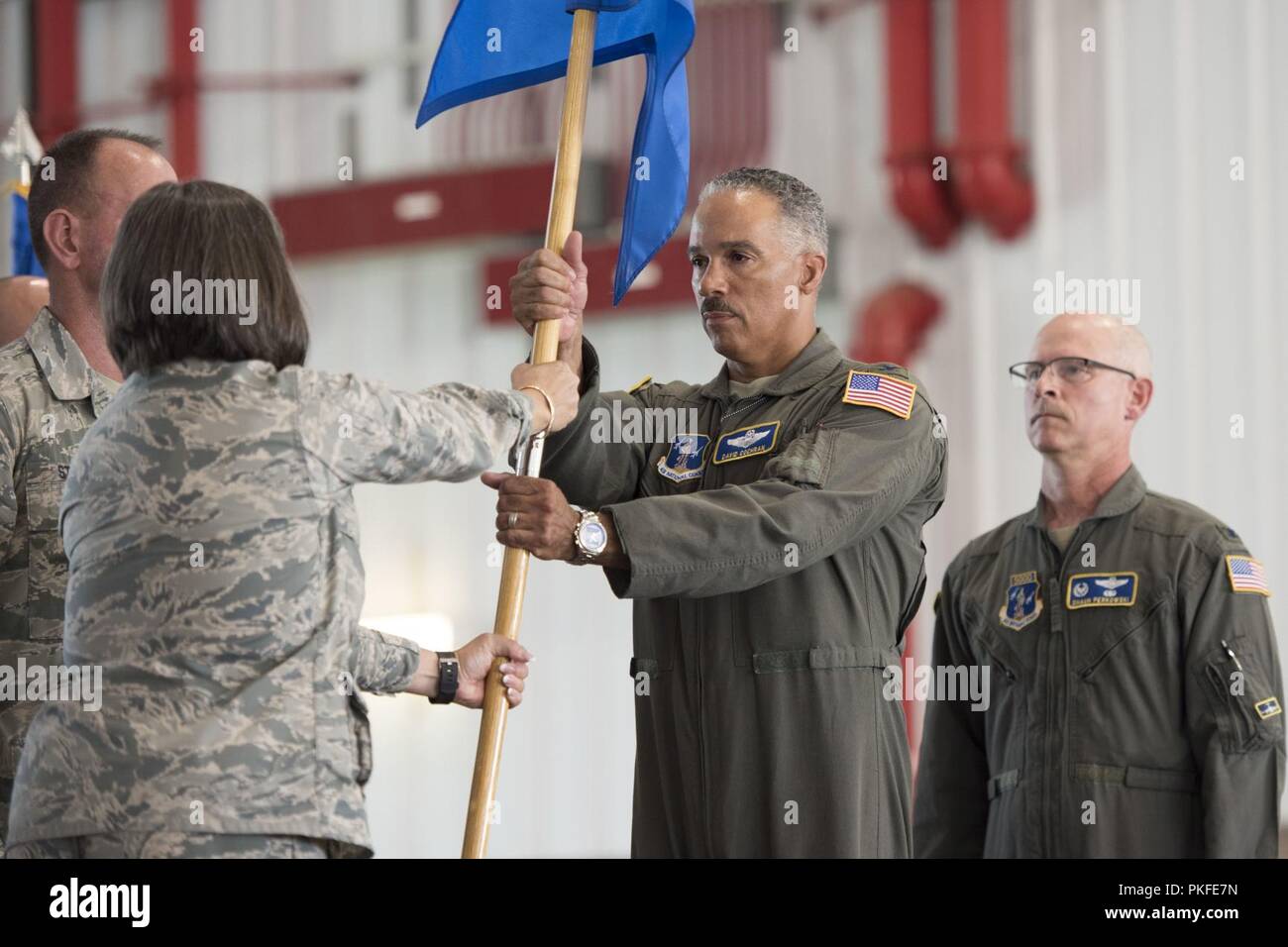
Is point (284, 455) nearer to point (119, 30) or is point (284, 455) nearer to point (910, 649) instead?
point (910, 649)

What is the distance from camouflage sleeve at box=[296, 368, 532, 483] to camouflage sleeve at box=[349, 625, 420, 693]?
24 centimetres

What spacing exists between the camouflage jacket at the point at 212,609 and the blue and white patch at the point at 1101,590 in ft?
6.24

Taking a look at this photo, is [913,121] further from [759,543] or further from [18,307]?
[759,543]

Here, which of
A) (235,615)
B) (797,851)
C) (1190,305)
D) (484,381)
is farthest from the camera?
(484,381)

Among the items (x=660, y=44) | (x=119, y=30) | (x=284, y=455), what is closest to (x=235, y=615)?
(x=284, y=455)

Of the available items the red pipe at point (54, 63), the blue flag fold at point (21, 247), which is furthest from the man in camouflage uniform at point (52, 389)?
the red pipe at point (54, 63)

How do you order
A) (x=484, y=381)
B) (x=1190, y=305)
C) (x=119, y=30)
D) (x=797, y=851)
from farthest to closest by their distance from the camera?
1. (x=119, y=30)
2. (x=484, y=381)
3. (x=1190, y=305)
4. (x=797, y=851)

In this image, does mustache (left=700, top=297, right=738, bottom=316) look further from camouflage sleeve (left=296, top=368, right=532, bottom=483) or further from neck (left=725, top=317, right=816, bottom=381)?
camouflage sleeve (left=296, top=368, right=532, bottom=483)

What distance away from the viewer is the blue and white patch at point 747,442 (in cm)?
284

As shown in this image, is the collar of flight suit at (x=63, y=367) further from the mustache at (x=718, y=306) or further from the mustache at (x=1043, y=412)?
the mustache at (x=1043, y=412)

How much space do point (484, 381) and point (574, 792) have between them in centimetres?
172

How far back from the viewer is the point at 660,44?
304 centimetres

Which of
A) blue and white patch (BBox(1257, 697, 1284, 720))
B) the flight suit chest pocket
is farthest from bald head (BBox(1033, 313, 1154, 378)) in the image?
blue and white patch (BBox(1257, 697, 1284, 720))

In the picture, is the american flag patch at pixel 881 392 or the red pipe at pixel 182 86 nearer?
the american flag patch at pixel 881 392
